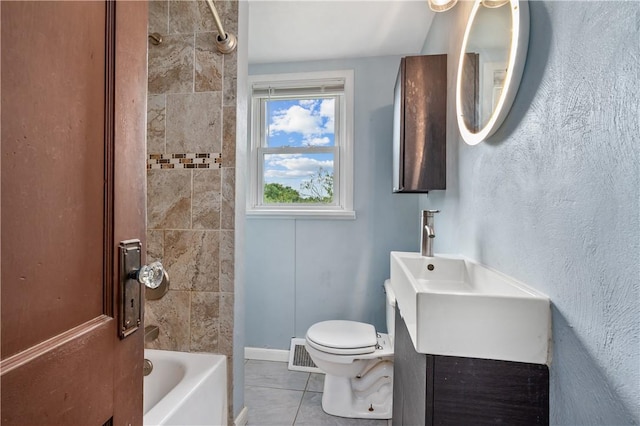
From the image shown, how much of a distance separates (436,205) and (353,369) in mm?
1046

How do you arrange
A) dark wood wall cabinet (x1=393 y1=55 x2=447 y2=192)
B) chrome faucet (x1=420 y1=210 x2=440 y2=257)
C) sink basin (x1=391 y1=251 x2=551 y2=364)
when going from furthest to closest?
1. dark wood wall cabinet (x1=393 y1=55 x2=447 y2=192)
2. chrome faucet (x1=420 y1=210 x2=440 y2=257)
3. sink basin (x1=391 y1=251 x2=551 y2=364)

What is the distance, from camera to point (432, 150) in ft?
5.16

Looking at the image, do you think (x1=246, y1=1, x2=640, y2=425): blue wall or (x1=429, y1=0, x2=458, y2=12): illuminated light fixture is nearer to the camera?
(x1=246, y1=1, x2=640, y2=425): blue wall

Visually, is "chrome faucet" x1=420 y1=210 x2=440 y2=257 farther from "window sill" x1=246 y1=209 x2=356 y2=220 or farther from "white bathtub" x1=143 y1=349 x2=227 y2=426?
"white bathtub" x1=143 y1=349 x2=227 y2=426

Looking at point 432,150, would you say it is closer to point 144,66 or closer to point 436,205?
point 436,205

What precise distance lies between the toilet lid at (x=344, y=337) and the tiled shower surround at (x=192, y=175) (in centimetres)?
50

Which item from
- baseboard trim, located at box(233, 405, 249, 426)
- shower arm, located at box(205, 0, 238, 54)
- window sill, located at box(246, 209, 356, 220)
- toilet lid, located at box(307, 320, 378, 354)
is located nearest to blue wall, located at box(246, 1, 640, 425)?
toilet lid, located at box(307, 320, 378, 354)

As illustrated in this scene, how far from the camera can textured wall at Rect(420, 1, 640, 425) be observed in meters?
0.48

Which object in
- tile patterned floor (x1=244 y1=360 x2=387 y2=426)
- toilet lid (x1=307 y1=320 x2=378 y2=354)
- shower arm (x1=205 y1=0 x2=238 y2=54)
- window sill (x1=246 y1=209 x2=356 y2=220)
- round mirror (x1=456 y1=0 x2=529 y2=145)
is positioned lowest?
tile patterned floor (x1=244 y1=360 x2=387 y2=426)

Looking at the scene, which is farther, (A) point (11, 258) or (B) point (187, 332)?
(B) point (187, 332)

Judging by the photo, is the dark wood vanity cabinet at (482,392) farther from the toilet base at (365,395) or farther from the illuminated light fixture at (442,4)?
the illuminated light fixture at (442,4)

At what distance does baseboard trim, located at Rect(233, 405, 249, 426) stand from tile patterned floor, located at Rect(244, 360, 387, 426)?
0.11ft

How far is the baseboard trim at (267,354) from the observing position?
7.42 ft

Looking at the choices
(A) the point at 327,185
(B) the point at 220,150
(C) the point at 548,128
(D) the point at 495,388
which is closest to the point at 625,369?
(D) the point at 495,388
